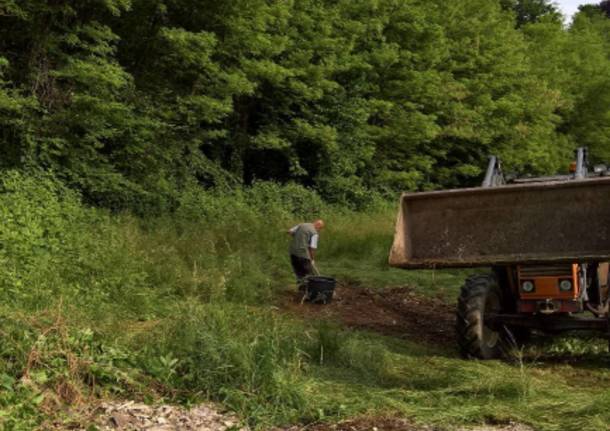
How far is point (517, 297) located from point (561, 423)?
9.88 feet

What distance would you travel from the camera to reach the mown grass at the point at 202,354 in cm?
545

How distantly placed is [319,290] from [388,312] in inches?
44.9

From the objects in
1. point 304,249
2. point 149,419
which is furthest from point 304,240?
point 149,419

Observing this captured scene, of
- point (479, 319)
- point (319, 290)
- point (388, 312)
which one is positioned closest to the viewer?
point (479, 319)

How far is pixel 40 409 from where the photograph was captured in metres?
5.03

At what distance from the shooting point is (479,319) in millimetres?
7820

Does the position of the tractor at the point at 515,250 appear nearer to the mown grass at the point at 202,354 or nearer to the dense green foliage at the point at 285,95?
the mown grass at the point at 202,354

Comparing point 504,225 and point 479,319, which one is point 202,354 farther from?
point 504,225

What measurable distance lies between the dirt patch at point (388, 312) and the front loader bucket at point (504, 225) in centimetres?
160

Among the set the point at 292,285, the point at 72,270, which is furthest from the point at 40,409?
the point at 292,285

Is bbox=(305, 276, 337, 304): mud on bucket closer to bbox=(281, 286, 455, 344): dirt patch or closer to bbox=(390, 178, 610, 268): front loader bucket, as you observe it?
bbox=(281, 286, 455, 344): dirt patch

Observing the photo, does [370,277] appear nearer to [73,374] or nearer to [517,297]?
[517,297]

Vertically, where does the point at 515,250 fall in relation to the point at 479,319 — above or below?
above

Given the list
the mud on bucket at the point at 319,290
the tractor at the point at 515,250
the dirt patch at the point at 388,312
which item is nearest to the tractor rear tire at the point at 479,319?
the tractor at the point at 515,250
